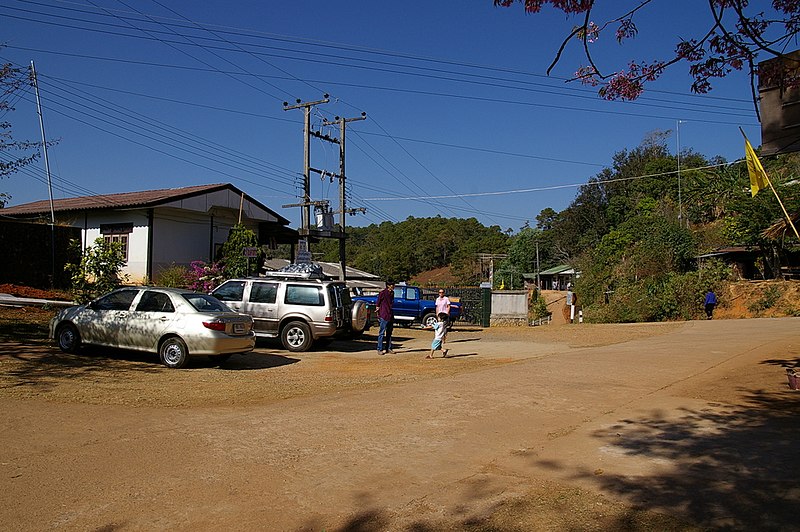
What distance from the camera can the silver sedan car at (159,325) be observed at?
12.2m

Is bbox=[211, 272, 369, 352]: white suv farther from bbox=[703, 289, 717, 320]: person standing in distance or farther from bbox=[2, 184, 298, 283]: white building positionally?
bbox=[703, 289, 717, 320]: person standing in distance

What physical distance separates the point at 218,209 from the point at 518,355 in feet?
55.2

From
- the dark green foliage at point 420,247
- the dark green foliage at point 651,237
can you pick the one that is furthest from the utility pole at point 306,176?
the dark green foliage at point 420,247

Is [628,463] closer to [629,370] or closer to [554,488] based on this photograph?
[554,488]

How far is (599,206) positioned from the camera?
64.3 meters

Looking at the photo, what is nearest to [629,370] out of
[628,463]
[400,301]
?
[628,463]

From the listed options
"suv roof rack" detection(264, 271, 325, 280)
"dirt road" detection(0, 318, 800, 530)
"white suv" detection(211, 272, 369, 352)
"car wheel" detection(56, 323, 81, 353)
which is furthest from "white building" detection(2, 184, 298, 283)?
"dirt road" detection(0, 318, 800, 530)

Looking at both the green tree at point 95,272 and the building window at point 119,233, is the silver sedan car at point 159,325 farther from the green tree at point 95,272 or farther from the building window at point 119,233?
the building window at point 119,233

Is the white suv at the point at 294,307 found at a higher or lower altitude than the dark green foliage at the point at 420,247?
lower

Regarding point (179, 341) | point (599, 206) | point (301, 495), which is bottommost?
point (301, 495)

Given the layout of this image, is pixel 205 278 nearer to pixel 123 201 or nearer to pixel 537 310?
pixel 123 201

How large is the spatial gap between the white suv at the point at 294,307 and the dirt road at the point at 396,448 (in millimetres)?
4024

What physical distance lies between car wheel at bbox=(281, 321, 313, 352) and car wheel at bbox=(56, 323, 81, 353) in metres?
4.99

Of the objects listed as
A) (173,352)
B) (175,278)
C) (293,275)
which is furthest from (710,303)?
(173,352)
